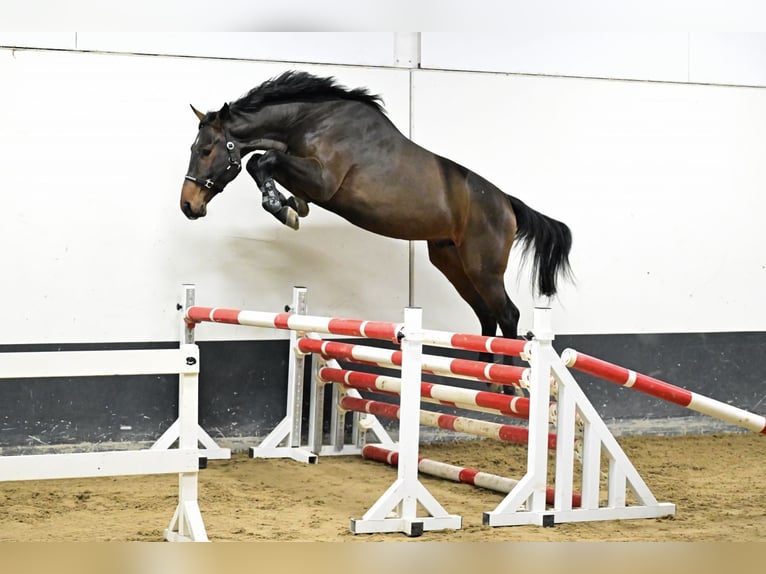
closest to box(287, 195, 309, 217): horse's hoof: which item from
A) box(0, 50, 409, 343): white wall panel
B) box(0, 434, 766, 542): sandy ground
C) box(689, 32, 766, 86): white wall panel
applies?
box(0, 50, 409, 343): white wall panel

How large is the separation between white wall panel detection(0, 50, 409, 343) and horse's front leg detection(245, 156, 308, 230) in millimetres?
687

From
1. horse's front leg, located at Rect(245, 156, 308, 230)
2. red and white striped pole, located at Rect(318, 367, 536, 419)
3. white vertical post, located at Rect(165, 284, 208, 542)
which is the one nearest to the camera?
white vertical post, located at Rect(165, 284, 208, 542)

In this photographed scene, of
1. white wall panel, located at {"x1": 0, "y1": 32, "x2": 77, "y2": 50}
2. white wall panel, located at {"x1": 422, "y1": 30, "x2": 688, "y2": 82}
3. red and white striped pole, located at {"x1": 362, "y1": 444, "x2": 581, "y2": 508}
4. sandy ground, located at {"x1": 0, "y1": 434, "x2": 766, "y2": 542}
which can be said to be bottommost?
sandy ground, located at {"x1": 0, "y1": 434, "x2": 766, "y2": 542}

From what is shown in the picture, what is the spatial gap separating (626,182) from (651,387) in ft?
8.70

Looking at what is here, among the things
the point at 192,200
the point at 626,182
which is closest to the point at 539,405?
the point at 192,200

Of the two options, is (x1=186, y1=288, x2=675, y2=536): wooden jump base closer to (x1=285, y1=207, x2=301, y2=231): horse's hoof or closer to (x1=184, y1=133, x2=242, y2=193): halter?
(x1=285, y1=207, x2=301, y2=231): horse's hoof

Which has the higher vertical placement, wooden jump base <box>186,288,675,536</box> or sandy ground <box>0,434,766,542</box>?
wooden jump base <box>186,288,675,536</box>

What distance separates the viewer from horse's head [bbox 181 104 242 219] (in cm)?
422

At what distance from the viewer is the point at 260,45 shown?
4.82 metres

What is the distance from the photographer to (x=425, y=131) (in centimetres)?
514

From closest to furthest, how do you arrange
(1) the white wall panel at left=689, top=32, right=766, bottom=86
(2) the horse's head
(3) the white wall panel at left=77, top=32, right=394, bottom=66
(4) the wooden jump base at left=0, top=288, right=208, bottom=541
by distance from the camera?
(4) the wooden jump base at left=0, top=288, right=208, bottom=541
(2) the horse's head
(3) the white wall panel at left=77, top=32, right=394, bottom=66
(1) the white wall panel at left=689, top=32, right=766, bottom=86

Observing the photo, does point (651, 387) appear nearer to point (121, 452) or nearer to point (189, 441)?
point (189, 441)

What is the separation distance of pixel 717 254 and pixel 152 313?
3.48 m

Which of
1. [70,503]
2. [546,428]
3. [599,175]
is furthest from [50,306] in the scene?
[599,175]
